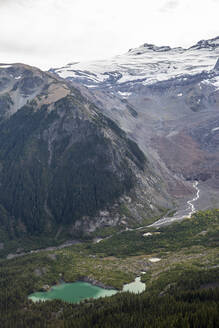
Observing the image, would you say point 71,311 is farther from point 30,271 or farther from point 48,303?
point 30,271

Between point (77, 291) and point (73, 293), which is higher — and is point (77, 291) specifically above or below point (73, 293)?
below

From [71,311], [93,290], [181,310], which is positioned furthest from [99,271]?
[181,310]

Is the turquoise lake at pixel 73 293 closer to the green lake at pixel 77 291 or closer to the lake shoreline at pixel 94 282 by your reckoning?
the green lake at pixel 77 291

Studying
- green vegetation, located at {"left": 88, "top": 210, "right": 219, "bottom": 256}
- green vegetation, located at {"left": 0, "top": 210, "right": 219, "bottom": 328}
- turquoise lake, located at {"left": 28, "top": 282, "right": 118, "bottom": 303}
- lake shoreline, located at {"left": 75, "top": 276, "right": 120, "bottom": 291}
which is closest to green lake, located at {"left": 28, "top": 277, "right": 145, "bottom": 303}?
turquoise lake, located at {"left": 28, "top": 282, "right": 118, "bottom": 303}

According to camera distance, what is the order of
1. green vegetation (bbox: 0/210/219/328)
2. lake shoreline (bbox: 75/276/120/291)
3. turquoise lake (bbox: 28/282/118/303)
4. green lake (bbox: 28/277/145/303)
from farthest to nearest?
1. lake shoreline (bbox: 75/276/120/291)
2. green lake (bbox: 28/277/145/303)
3. turquoise lake (bbox: 28/282/118/303)
4. green vegetation (bbox: 0/210/219/328)

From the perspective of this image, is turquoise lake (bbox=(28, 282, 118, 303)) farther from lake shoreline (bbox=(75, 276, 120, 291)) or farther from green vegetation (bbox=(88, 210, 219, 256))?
green vegetation (bbox=(88, 210, 219, 256))

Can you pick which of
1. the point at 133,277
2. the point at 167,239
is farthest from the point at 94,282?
the point at 167,239

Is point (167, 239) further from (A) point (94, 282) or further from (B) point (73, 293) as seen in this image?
(B) point (73, 293)

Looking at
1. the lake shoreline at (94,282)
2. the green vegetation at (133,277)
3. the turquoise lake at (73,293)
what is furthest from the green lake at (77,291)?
the green vegetation at (133,277)

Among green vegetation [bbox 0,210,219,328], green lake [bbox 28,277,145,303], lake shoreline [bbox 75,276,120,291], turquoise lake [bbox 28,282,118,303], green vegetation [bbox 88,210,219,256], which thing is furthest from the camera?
green vegetation [bbox 88,210,219,256]
